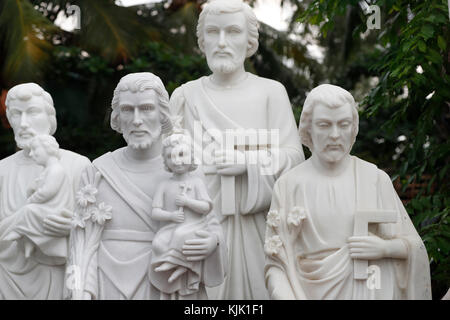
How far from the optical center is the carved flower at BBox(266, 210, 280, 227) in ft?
29.7

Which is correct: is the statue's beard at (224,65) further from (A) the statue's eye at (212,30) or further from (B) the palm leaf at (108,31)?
(B) the palm leaf at (108,31)

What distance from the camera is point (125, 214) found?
905 cm

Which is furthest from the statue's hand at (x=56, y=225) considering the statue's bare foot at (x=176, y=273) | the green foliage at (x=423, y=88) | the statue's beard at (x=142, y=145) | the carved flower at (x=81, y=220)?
the green foliage at (x=423, y=88)

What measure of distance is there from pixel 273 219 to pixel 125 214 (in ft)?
3.58

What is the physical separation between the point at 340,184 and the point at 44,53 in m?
6.94

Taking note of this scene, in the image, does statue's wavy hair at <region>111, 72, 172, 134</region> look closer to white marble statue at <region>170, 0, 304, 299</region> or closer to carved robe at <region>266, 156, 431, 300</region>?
white marble statue at <region>170, 0, 304, 299</region>

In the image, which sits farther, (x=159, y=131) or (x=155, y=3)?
(x=155, y=3)

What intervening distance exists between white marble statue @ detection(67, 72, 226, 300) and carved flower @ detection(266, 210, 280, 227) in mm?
432

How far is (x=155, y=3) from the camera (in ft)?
62.0

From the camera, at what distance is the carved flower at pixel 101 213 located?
898 cm

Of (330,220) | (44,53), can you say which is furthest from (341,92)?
(44,53)

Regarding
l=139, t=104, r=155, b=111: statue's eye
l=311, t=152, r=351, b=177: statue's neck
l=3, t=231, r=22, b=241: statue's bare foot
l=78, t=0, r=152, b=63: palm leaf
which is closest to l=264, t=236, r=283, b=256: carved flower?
l=311, t=152, r=351, b=177: statue's neck
